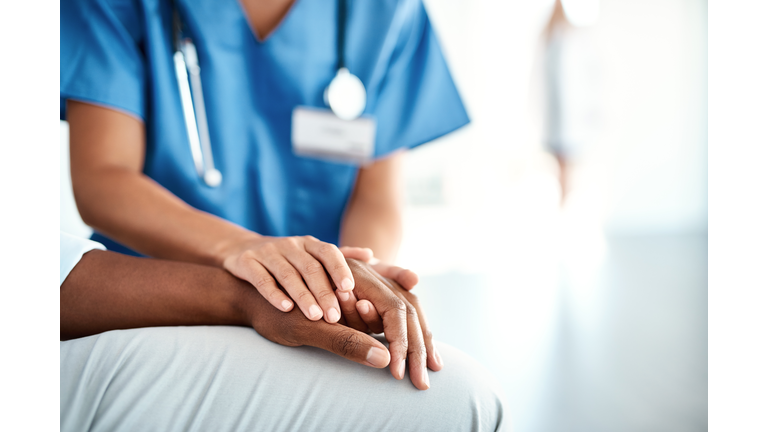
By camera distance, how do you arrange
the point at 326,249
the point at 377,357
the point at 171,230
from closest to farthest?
the point at 377,357 → the point at 326,249 → the point at 171,230

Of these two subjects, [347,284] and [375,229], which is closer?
[347,284]

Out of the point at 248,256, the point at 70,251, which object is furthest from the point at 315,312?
the point at 70,251

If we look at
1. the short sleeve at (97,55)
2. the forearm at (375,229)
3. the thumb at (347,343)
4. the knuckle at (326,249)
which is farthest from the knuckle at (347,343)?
the short sleeve at (97,55)

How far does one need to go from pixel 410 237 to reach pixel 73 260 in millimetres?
3238

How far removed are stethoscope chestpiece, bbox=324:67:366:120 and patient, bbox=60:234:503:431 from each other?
0.51 m

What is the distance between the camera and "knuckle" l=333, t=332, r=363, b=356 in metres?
0.41

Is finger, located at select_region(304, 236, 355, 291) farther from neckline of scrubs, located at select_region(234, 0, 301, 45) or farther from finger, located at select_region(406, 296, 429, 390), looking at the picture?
neckline of scrubs, located at select_region(234, 0, 301, 45)

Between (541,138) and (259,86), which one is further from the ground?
(541,138)

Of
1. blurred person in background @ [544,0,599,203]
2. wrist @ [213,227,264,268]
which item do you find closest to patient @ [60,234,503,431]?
wrist @ [213,227,264,268]

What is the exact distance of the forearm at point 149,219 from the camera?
0.62 m

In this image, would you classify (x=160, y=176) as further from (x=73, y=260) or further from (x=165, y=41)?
(x=73, y=260)

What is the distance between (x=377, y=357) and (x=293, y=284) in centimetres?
13

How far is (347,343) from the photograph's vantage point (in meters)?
0.42

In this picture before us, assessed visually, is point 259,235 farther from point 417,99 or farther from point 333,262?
point 417,99
